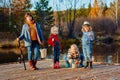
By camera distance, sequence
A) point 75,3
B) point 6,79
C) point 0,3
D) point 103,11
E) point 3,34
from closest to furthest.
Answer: point 6,79
point 3,34
point 0,3
point 75,3
point 103,11

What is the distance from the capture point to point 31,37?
9.32 metres

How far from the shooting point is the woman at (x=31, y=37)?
9.24 m

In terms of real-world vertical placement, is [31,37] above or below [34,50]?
above

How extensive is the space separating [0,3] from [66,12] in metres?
9.89

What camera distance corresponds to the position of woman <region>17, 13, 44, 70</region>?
924cm

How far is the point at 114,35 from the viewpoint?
41844mm

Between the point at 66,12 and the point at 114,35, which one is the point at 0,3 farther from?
the point at 114,35

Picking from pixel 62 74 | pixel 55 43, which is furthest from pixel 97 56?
pixel 62 74

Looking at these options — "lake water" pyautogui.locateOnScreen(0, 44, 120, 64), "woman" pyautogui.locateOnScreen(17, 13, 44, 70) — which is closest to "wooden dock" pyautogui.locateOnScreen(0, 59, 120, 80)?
"woman" pyautogui.locateOnScreen(17, 13, 44, 70)

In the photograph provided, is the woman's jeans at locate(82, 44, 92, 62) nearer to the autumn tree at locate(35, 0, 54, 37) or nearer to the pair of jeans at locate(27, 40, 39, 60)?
the pair of jeans at locate(27, 40, 39, 60)

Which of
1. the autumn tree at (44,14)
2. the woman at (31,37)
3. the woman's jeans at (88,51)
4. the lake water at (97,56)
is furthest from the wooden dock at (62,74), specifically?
the autumn tree at (44,14)

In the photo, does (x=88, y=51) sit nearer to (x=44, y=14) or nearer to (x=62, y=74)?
(x=62, y=74)

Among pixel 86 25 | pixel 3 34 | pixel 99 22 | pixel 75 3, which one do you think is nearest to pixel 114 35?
pixel 99 22

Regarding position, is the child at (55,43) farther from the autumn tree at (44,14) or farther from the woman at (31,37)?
the autumn tree at (44,14)
